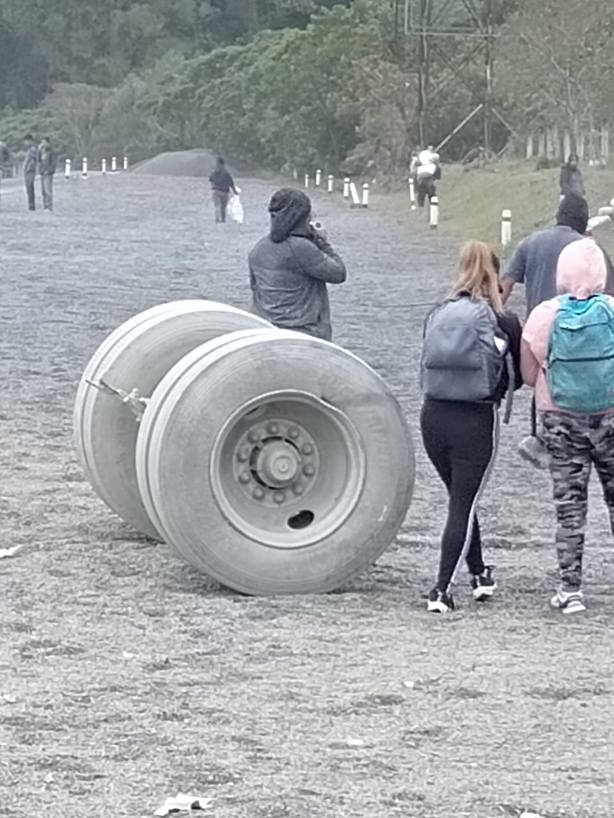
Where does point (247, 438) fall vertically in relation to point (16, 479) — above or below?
above

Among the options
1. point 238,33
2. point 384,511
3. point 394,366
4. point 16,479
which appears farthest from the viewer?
point 238,33

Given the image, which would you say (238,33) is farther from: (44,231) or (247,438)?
(247,438)

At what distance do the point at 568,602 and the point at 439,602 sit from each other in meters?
0.54

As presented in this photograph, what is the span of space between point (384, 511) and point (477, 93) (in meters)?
61.2

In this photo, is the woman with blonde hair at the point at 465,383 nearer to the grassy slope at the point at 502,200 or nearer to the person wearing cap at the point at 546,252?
the person wearing cap at the point at 546,252

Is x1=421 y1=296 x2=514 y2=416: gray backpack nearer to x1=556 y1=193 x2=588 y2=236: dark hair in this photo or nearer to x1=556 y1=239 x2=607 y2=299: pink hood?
x1=556 y1=239 x2=607 y2=299: pink hood

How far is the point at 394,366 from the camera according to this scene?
18.2 meters

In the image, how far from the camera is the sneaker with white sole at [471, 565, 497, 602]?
9156 millimetres

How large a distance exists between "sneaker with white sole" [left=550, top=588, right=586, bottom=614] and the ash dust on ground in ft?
0.35

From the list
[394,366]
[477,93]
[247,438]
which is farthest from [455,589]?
[477,93]

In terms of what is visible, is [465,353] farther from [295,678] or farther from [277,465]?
[295,678]

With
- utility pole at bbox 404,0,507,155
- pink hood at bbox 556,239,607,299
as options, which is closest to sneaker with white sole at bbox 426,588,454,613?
pink hood at bbox 556,239,607,299

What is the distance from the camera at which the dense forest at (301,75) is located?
48.2 metres

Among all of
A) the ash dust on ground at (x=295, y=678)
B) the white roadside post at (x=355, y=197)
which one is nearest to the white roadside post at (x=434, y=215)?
the white roadside post at (x=355, y=197)
